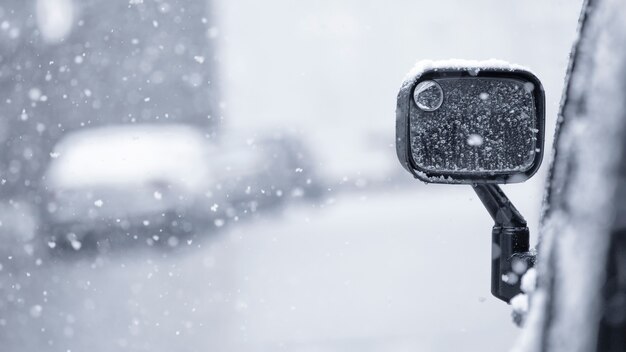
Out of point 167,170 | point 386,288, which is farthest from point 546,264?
point 167,170

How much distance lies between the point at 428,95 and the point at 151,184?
777 cm

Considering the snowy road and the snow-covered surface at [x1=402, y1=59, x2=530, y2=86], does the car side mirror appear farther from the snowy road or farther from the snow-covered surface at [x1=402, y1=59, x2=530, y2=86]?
the snowy road

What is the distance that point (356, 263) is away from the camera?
7348mm

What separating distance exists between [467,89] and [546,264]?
510 millimetres

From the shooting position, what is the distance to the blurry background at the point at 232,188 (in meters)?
4.96

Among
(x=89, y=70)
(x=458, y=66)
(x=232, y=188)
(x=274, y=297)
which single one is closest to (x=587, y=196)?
(x=458, y=66)

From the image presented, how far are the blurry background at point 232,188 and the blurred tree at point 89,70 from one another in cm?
4

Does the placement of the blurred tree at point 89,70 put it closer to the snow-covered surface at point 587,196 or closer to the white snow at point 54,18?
the white snow at point 54,18

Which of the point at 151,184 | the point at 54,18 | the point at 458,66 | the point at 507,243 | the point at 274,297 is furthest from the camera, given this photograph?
the point at 151,184

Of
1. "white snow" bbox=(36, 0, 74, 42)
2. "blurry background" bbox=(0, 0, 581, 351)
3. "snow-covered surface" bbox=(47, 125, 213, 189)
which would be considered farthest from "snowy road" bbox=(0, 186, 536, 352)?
"white snow" bbox=(36, 0, 74, 42)

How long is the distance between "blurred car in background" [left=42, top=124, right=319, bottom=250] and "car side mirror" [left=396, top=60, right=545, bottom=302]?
6665 millimetres

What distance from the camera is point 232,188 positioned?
34.3 feet

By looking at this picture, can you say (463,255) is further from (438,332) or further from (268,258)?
(438,332)

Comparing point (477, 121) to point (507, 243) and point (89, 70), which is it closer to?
point (507, 243)
